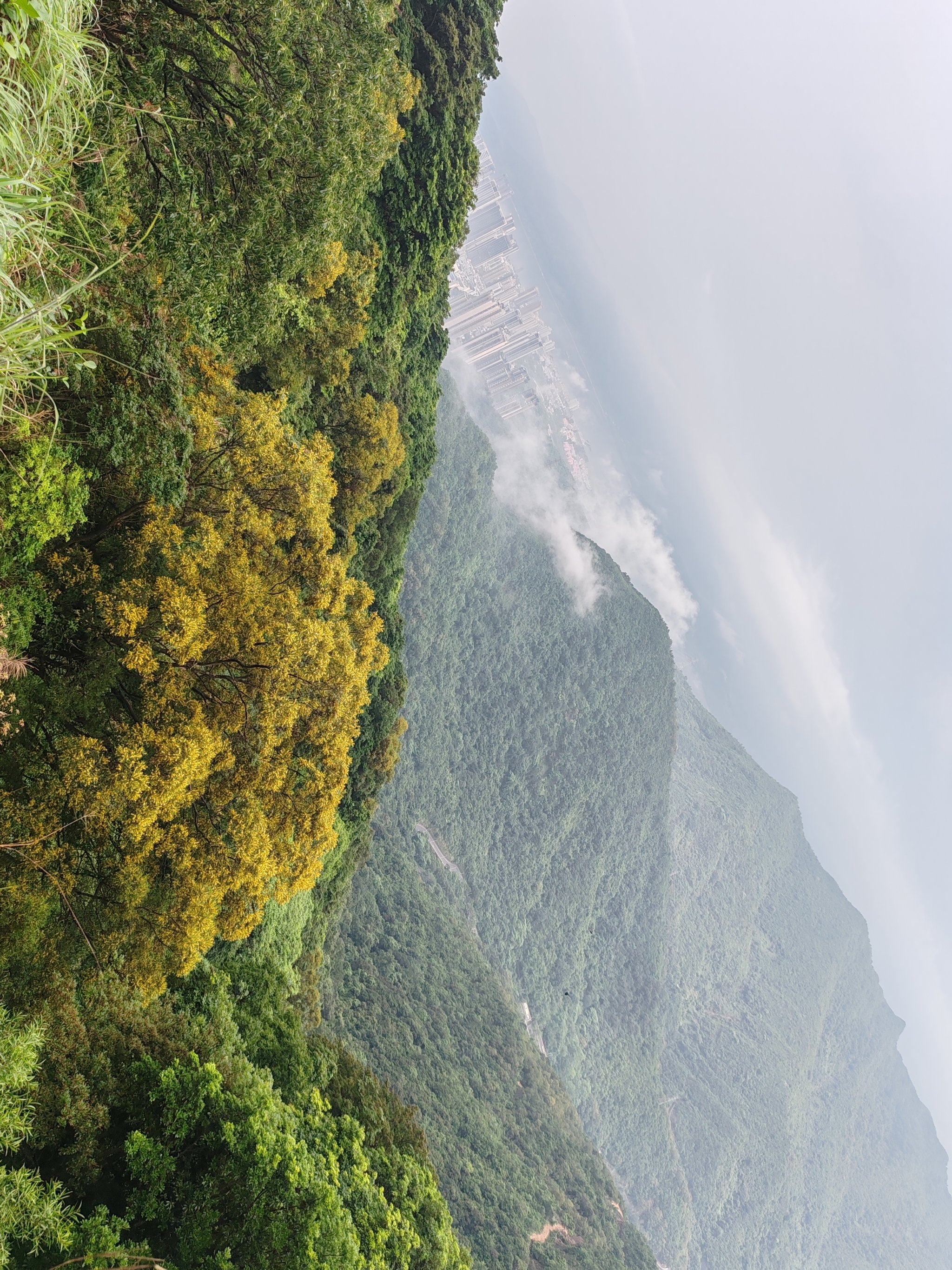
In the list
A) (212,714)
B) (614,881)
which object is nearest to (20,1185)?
(212,714)

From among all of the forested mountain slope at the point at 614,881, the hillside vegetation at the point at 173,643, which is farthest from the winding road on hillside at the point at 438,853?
the hillside vegetation at the point at 173,643

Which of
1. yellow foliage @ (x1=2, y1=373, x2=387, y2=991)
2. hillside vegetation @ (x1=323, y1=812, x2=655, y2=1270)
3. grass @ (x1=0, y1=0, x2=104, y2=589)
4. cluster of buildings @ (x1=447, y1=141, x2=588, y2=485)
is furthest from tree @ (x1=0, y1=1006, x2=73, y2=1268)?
cluster of buildings @ (x1=447, y1=141, x2=588, y2=485)

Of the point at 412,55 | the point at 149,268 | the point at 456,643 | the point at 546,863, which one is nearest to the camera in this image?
the point at 149,268

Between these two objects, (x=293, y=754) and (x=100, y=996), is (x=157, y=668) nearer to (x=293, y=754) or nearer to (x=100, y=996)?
(x=293, y=754)

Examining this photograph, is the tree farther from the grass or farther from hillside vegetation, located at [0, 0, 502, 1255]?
the grass

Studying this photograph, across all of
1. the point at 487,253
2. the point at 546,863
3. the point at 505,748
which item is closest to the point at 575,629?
the point at 505,748

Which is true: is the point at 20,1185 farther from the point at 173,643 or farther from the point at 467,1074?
the point at 467,1074
